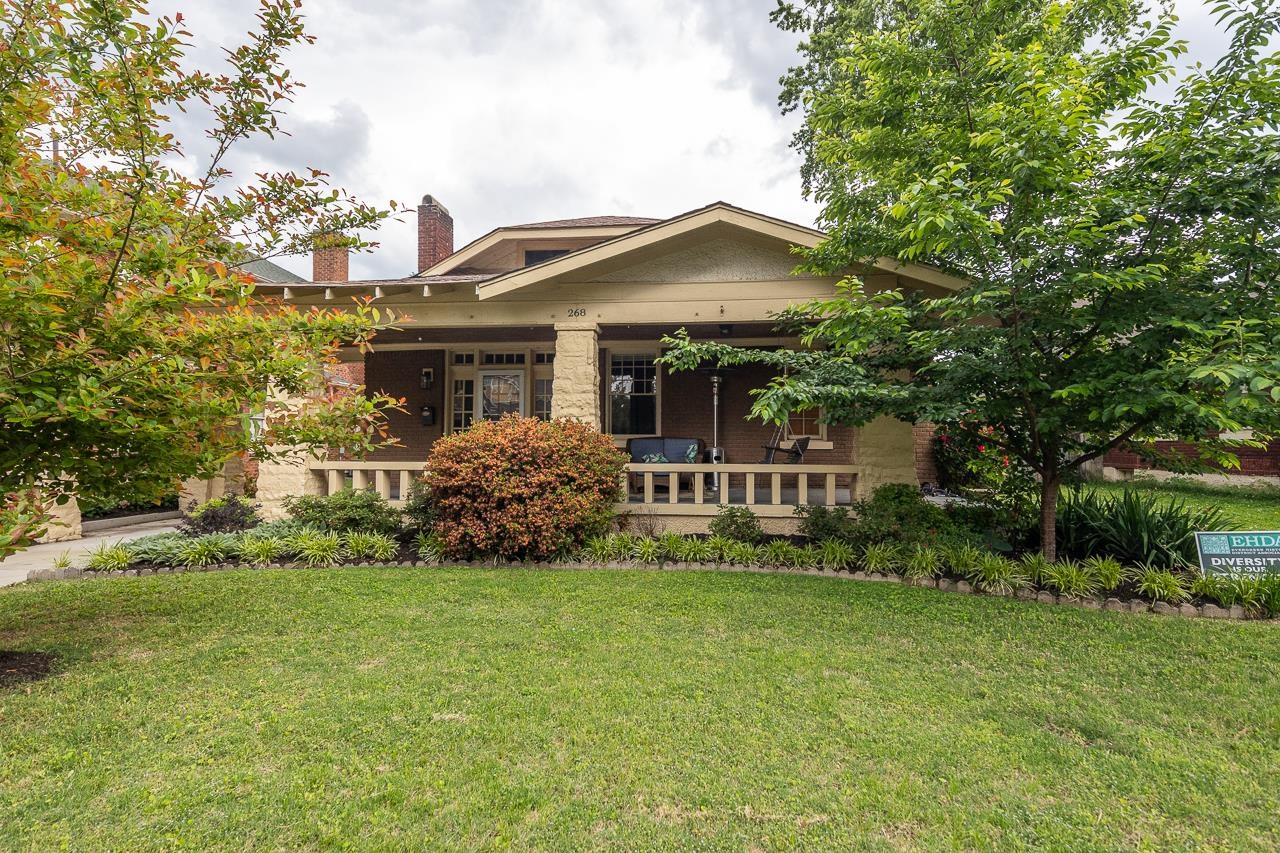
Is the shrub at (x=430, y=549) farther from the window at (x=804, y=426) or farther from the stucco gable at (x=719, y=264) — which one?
the window at (x=804, y=426)

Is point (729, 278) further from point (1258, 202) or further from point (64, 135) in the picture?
point (64, 135)

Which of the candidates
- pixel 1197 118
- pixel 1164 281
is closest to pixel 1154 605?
pixel 1164 281

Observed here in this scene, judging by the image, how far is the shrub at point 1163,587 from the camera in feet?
15.6

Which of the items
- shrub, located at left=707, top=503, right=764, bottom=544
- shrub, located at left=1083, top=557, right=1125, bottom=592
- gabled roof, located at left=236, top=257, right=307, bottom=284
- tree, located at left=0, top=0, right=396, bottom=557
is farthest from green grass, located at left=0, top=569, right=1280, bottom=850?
gabled roof, located at left=236, top=257, right=307, bottom=284

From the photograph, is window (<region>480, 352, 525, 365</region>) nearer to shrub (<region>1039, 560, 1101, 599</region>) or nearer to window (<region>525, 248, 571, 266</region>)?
window (<region>525, 248, 571, 266</region>)

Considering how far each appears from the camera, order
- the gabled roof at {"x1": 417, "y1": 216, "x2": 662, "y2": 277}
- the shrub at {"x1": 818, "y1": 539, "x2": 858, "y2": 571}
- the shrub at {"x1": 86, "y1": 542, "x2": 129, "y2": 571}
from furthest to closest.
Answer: the gabled roof at {"x1": 417, "y1": 216, "x2": 662, "y2": 277} < the shrub at {"x1": 86, "y1": 542, "x2": 129, "y2": 571} < the shrub at {"x1": 818, "y1": 539, "x2": 858, "y2": 571}

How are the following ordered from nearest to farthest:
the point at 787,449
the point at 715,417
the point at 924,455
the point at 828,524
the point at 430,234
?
the point at 828,524
the point at 787,449
the point at 715,417
the point at 924,455
the point at 430,234

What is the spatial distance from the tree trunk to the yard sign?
117 cm

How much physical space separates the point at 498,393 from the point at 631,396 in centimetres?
269

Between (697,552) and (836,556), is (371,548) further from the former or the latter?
(836,556)

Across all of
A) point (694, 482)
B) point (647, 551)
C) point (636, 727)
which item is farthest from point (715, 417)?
point (636, 727)

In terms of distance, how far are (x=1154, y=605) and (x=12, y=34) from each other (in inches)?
335

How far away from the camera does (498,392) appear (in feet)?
36.8

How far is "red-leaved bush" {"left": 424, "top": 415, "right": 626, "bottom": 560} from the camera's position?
19.9 ft
